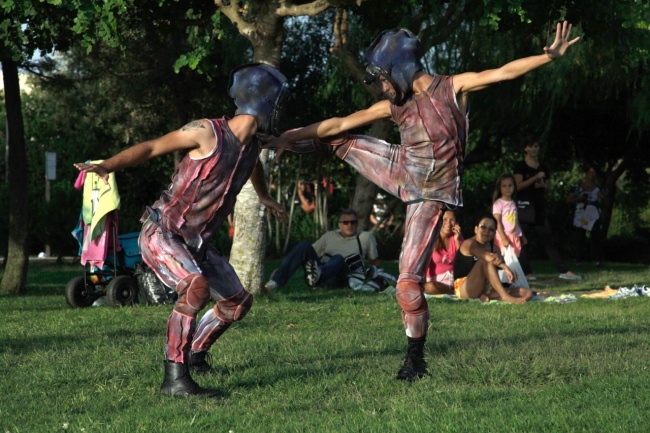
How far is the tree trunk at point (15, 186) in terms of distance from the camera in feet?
48.4

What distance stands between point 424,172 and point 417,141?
0.67 feet

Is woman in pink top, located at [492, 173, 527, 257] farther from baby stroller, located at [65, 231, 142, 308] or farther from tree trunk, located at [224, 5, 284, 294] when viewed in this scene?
baby stroller, located at [65, 231, 142, 308]

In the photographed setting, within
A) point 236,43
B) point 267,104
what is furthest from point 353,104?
point 267,104

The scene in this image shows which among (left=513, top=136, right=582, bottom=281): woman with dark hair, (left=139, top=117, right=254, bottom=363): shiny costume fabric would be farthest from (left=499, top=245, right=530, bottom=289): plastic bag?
(left=139, top=117, right=254, bottom=363): shiny costume fabric

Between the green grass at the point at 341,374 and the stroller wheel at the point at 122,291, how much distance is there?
3.24ft

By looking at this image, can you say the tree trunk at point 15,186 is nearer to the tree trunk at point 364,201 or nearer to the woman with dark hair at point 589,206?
the tree trunk at point 364,201

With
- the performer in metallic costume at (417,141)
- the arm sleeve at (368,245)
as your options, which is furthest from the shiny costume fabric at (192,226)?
the arm sleeve at (368,245)

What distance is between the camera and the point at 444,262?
14609 millimetres

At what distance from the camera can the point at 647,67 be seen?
21906 millimetres

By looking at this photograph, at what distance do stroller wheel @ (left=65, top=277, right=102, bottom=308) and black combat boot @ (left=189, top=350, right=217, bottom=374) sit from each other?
19.9ft

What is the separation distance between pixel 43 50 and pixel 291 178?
15236mm

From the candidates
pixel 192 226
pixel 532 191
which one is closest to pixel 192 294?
pixel 192 226

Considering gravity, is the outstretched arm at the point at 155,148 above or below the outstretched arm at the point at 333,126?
below

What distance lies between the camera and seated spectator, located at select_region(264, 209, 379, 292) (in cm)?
1502
